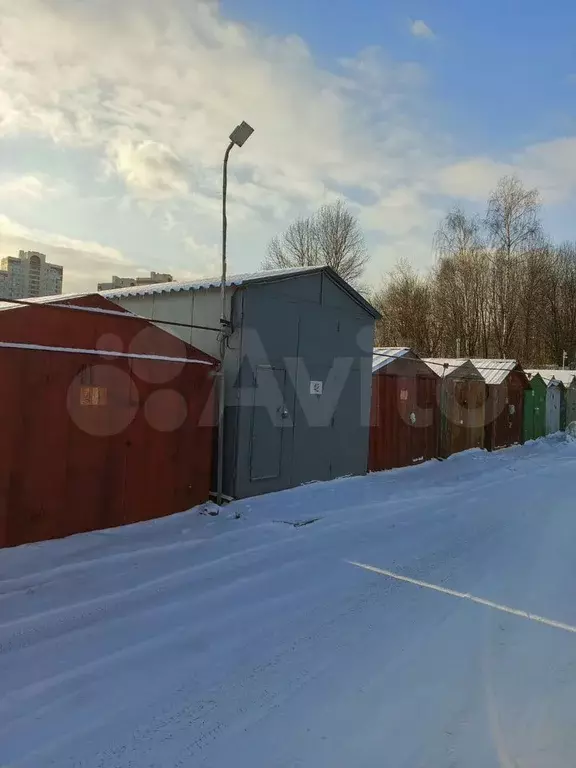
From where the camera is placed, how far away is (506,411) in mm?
18016

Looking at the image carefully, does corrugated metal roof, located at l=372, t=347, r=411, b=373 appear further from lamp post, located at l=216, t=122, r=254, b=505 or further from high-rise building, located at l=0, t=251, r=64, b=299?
high-rise building, located at l=0, t=251, r=64, b=299

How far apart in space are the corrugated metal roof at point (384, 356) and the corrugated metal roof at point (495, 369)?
573 cm

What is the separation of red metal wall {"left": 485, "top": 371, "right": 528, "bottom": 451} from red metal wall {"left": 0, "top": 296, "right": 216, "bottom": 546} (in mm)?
12015

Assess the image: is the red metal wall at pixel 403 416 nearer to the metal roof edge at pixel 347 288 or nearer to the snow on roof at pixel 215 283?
the metal roof edge at pixel 347 288

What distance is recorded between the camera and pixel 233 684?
3244 mm

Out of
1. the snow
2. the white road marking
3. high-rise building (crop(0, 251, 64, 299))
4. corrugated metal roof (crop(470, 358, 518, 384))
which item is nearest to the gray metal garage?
the snow

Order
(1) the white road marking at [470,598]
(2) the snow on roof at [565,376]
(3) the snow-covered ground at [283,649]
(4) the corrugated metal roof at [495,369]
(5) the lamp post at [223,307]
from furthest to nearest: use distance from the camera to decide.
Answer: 1. (2) the snow on roof at [565,376]
2. (4) the corrugated metal roof at [495,369]
3. (5) the lamp post at [223,307]
4. (1) the white road marking at [470,598]
5. (3) the snow-covered ground at [283,649]

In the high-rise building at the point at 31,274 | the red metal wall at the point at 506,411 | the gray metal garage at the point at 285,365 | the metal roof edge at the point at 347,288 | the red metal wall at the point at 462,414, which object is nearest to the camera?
the gray metal garage at the point at 285,365

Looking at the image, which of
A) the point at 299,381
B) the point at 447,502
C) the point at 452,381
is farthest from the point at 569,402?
the point at 299,381

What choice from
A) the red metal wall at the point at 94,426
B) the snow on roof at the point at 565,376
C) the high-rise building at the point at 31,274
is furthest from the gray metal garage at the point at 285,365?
the high-rise building at the point at 31,274

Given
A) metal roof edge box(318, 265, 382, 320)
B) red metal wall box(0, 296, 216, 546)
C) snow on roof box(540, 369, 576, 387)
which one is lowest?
red metal wall box(0, 296, 216, 546)

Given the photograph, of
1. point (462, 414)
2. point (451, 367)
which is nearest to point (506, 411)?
point (462, 414)

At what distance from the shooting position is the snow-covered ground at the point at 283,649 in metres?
2.73

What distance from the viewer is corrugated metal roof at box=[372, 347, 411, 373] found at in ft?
37.2
